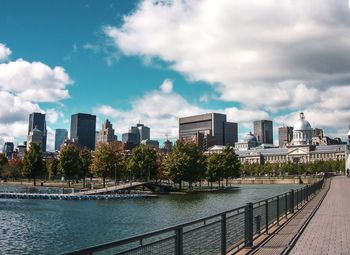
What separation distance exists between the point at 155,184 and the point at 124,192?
8.91 metres

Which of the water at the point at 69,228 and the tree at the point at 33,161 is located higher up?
the tree at the point at 33,161

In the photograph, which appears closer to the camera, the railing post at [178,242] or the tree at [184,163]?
the railing post at [178,242]

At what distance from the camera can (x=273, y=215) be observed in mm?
25062

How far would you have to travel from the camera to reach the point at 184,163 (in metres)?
109

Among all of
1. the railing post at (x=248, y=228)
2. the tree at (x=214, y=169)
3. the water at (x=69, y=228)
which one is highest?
the tree at (x=214, y=169)

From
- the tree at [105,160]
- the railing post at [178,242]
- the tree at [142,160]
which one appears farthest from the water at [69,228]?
the tree at [105,160]

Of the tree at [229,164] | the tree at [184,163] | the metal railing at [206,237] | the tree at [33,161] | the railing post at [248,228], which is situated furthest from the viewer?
the tree at [229,164]

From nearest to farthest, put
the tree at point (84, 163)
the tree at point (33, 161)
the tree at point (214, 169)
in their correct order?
the tree at point (214, 169) < the tree at point (84, 163) < the tree at point (33, 161)

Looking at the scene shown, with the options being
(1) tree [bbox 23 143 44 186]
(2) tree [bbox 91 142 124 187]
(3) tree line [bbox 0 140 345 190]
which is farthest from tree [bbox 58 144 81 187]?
(1) tree [bbox 23 143 44 186]

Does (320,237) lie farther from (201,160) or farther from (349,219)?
(201,160)

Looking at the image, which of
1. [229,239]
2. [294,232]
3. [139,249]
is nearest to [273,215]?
[294,232]

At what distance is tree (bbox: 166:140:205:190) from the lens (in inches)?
4306

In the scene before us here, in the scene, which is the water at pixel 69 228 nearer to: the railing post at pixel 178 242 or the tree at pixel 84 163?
the railing post at pixel 178 242

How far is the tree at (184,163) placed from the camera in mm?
109375
